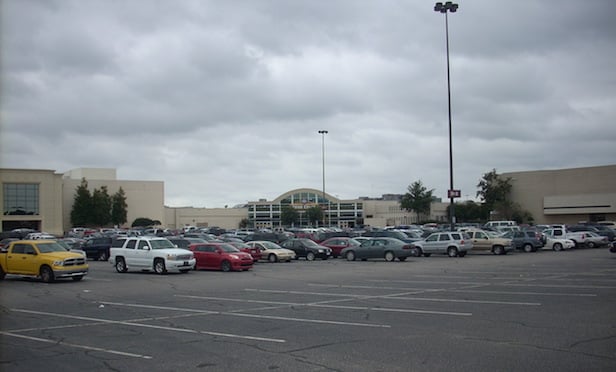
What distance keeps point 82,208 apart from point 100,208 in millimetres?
3133

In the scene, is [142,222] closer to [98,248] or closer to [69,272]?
[98,248]

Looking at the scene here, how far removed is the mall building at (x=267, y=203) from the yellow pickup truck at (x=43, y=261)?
66600mm

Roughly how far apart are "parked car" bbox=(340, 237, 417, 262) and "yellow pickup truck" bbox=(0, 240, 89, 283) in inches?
670

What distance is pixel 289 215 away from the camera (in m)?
126

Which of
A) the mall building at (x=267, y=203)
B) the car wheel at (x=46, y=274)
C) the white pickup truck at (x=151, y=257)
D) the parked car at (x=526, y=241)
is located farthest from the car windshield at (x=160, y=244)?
the mall building at (x=267, y=203)

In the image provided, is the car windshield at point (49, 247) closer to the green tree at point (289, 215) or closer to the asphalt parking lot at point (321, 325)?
the asphalt parking lot at point (321, 325)

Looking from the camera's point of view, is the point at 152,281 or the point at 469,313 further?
the point at 152,281

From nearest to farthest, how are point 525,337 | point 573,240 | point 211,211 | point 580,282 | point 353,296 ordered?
point 525,337
point 353,296
point 580,282
point 573,240
point 211,211

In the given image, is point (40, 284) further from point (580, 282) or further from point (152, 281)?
point (580, 282)

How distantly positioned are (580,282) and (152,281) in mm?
16228

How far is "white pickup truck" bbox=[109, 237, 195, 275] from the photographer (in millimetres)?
27859

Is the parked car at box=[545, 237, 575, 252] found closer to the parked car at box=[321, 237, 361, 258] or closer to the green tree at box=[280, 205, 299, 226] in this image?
the parked car at box=[321, 237, 361, 258]

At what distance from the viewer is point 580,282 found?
1964 centimetres

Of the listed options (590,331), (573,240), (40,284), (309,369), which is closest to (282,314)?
(309,369)
